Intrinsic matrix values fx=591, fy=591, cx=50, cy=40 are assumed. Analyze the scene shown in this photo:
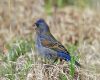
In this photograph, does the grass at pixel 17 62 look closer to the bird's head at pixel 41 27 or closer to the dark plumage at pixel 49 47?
the dark plumage at pixel 49 47

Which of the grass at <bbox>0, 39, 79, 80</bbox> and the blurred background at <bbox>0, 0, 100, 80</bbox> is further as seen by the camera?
the blurred background at <bbox>0, 0, 100, 80</bbox>

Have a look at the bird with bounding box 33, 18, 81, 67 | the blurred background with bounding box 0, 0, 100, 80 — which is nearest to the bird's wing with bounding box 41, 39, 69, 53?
the bird with bounding box 33, 18, 81, 67

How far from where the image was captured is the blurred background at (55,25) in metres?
9.13

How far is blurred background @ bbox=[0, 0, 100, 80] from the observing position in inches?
359

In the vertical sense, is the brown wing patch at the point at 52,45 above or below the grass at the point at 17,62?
above

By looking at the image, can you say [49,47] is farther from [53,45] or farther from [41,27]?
[41,27]

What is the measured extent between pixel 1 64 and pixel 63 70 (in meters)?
1.06

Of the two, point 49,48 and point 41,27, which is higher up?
point 41,27

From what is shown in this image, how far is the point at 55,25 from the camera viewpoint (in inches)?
470

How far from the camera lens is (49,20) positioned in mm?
12055

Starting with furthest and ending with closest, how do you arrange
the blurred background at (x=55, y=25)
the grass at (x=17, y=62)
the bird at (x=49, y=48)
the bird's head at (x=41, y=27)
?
the blurred background at (x=55, y=25) < the bird's head at (x=41, y=27) < the bird at (x=49, y=48) < the grass at (x=17, y=62)

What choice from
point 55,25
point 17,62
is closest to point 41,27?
point 17,62

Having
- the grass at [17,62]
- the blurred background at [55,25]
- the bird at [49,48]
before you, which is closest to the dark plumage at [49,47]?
the bird at [49,48]

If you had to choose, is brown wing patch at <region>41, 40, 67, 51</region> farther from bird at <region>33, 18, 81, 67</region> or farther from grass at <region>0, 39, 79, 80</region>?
grass at <region>0, 39, 79, 80</region>
